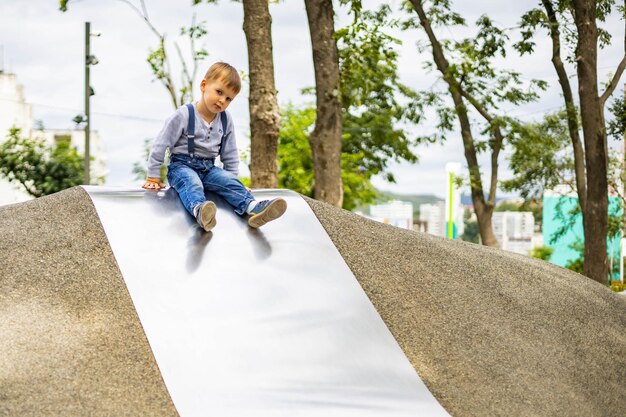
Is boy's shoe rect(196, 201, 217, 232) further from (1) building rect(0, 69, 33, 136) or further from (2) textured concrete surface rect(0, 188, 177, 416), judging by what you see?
(1) building rect(0, 69, 33, 136)

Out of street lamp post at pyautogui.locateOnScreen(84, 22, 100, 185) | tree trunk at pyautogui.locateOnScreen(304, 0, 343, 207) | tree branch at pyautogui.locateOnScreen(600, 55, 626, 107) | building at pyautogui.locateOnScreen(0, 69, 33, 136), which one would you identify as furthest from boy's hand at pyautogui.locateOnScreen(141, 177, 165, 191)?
building at pyautogui.locateOnScreen(0, 69, 33, 136)

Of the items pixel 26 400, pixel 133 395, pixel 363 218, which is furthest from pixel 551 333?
pixel 26 400

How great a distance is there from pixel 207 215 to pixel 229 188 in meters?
0.60

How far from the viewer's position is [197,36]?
2323 centimetres

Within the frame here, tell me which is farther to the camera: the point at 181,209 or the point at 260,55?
the point at 260,55

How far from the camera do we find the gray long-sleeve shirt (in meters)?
7.26

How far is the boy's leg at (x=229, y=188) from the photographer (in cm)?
736

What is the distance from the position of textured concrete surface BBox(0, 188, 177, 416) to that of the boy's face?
4.20 ft

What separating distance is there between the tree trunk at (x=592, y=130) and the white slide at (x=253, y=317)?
9.05 m

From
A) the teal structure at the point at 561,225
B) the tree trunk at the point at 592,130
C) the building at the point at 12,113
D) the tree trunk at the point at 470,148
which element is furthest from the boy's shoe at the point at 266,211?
the building at the point at 12,113

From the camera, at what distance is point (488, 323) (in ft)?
23.3

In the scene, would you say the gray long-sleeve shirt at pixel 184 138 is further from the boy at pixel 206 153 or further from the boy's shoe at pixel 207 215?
the boy's shoe at pixel 207 215

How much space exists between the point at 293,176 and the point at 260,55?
2645 cm

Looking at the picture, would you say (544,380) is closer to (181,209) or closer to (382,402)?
(382,402)
